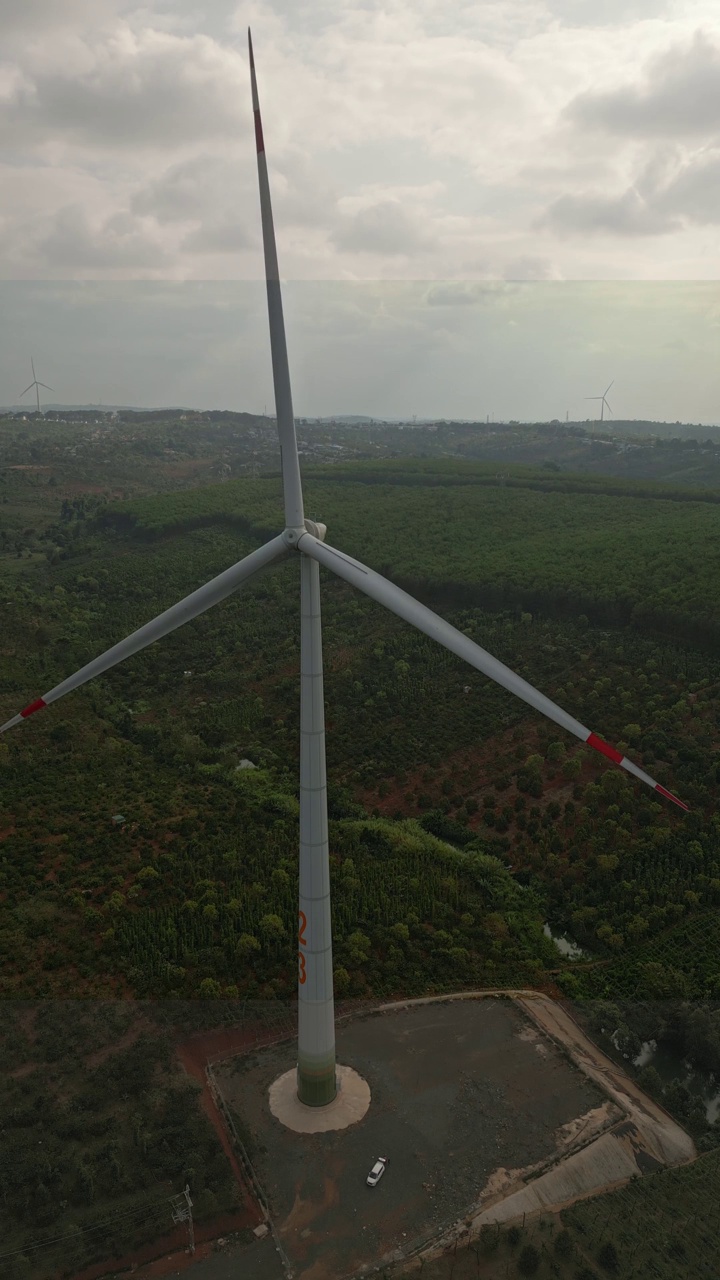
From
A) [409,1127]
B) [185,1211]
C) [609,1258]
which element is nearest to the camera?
[609,1258]

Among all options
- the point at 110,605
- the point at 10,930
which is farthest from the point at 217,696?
the point at 10,930

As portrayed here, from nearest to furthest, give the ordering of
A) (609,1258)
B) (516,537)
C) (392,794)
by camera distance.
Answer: (609,1258), (392,794), (516,537)

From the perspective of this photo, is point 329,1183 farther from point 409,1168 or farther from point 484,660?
point 484,660

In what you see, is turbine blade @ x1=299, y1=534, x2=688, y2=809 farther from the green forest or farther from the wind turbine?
the green forest

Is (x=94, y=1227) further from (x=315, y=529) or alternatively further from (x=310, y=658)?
(x=315, y=529)

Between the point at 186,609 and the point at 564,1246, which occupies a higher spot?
the point at 186,609

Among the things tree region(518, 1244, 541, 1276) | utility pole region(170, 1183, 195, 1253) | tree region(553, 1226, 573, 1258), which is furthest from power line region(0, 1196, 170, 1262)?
tree region(553, 1226, 573, 1258)

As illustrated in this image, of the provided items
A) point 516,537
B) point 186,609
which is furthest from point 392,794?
point 516,537
